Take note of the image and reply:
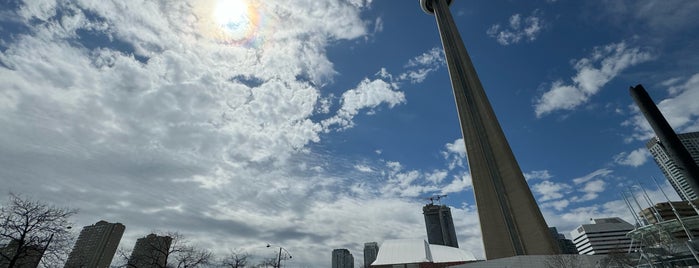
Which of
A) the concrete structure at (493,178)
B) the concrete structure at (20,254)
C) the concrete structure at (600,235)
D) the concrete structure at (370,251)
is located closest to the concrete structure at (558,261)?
the concrete structure at (493,178)

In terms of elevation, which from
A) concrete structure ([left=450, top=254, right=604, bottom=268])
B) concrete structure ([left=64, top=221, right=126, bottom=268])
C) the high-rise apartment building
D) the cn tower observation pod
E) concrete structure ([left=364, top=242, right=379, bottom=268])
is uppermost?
the cn tower observation pod

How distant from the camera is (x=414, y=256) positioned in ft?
204

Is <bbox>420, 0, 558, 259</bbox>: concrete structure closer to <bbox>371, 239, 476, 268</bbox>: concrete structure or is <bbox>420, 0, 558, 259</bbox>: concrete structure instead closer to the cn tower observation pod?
the cn tower observation pod

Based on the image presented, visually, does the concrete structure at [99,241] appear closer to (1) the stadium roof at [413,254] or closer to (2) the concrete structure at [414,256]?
(2) the concrete structure at [414,256]

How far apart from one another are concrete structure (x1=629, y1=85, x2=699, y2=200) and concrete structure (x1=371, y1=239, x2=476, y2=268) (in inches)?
1386

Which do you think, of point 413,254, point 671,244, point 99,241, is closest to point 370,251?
point 413,254

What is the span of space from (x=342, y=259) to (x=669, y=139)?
5206 inches

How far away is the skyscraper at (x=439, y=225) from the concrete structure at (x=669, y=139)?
5619 inches

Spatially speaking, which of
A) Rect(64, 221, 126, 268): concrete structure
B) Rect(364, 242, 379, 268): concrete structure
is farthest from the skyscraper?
Rect(64, 221, 126, 268): concrete structure

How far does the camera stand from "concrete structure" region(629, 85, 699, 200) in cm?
2983

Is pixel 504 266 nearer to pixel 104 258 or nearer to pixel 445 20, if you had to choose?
pixel 445 20

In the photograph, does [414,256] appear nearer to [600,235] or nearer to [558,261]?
[558,261]

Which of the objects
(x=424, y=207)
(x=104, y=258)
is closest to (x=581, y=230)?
(x=424, y=207)

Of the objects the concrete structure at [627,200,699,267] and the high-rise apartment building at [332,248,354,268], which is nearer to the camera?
the concrete structure at [627,200,699,267]
